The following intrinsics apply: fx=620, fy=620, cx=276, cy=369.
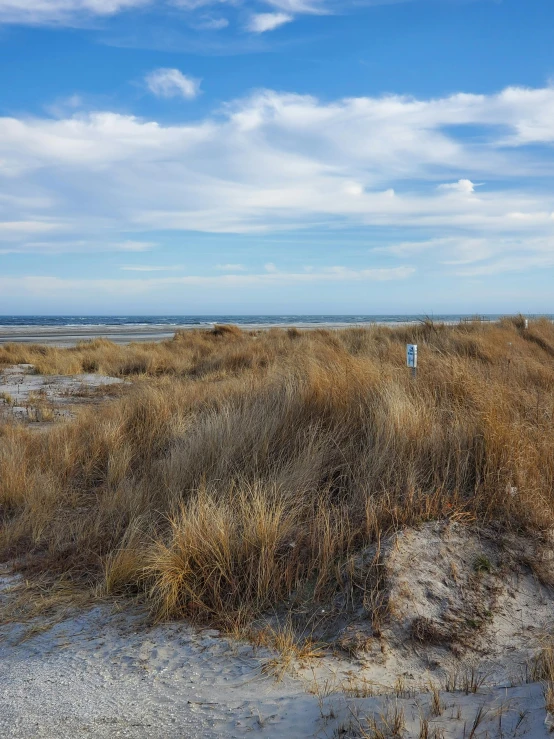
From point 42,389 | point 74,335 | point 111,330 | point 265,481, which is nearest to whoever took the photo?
point 265,481

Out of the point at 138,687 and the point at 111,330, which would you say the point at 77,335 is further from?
the point at 138,687

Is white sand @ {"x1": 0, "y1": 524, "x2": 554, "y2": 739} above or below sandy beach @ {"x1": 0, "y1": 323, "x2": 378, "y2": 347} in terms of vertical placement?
below

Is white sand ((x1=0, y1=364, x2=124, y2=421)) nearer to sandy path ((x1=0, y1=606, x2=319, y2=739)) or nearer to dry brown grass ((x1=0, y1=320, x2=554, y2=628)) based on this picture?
dry brown grass ((x1=0, y1=320, x2=554, y2=628))

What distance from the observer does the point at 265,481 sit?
4645mm

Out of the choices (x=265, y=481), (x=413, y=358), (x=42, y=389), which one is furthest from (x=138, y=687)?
(x=42, y=389)

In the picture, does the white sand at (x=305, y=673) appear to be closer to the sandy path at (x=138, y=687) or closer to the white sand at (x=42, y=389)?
the sandy path at (x=138, y=687)

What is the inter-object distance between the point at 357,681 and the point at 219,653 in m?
0.69

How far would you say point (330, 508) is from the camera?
4309mm

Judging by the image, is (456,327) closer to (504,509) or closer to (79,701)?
(504,509)

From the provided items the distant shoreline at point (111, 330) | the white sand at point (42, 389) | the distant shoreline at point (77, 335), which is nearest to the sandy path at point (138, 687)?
the white sand at point (42, 389)

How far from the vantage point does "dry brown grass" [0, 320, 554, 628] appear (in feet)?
11.9

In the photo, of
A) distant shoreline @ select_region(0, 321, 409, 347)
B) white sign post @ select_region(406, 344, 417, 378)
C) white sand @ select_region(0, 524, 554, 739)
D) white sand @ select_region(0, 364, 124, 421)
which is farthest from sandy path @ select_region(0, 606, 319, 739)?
distant shoreline @ select_region(0, 321, 409, 347)

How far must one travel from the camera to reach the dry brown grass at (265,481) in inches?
142

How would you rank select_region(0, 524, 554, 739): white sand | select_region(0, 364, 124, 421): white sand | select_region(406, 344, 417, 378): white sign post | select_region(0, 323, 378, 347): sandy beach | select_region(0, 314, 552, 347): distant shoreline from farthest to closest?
1. select_region(0, 323, 378, 347): sandy beach
2. select_region(0, 314, 552, 347): distant shoreline
3. select_region(0, 364, 124, 421): white sand
4. select_region(406, 344, 417, 378): white sign post
5. select_region(0, 524, 554, 739): white sand
